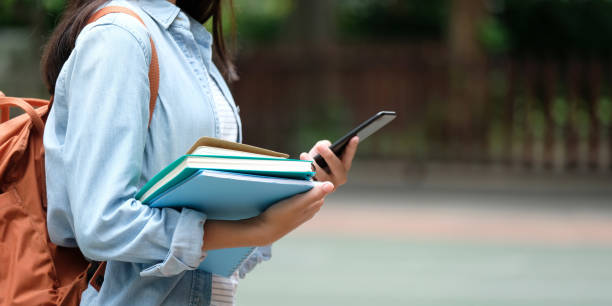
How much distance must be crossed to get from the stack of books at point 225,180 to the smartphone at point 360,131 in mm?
374

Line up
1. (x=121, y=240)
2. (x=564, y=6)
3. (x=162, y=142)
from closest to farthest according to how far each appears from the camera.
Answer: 1. (x=121, y=240)
2. (x=162, y=142)
3. (x=564, y=6)

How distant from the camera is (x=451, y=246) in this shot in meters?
8.51

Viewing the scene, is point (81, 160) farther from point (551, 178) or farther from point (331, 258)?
point (551, 178)

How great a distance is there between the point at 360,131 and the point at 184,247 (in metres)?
0.59

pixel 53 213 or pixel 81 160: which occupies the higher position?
pixel 81 160

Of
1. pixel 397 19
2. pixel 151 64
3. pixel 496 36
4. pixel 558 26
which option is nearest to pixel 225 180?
pixel 151 64

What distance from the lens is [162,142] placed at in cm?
155

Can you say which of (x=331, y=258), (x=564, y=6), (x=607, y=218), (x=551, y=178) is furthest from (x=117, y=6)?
(x=564, y=6)

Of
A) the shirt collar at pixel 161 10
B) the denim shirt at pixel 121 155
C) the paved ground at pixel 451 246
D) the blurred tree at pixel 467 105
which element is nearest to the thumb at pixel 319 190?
the denim shirt at pixel 121 155

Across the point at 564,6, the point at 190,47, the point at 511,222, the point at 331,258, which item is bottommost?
the point at 331,258

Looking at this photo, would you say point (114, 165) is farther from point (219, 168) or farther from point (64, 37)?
point (64, 37)

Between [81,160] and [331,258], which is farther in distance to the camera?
[331,258]

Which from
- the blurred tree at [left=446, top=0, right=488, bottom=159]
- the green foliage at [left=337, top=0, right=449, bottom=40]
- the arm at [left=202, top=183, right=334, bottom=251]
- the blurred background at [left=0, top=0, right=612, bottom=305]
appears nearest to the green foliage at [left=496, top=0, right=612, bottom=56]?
the green foliage at [left=337, top=0, right=449, bottom=40]

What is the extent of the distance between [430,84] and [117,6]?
1218cm
